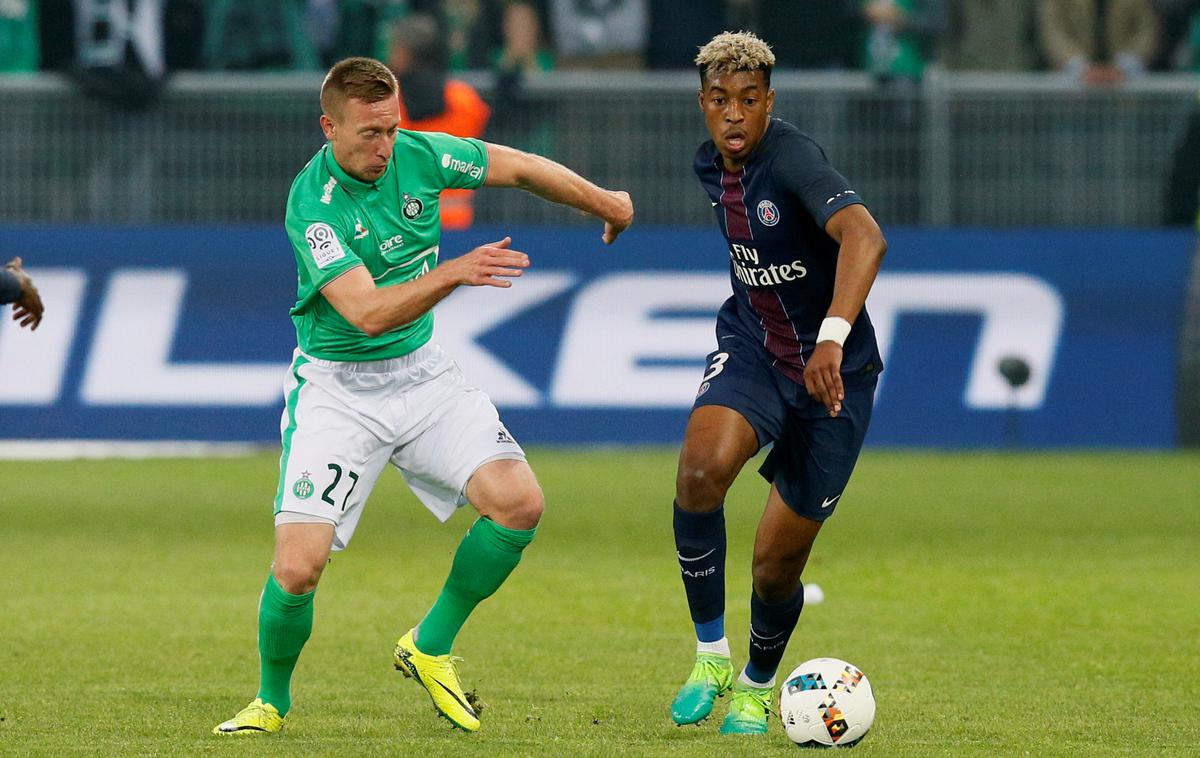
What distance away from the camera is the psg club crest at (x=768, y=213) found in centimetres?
658

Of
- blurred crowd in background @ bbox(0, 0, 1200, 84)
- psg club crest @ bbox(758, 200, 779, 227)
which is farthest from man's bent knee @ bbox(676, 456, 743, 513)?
blurred crowd in background @ bbox(0, 0, 1200, 84)

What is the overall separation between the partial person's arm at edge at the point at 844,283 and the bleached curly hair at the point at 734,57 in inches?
22.6

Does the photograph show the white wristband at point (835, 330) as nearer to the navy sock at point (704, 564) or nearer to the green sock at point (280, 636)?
the navy sock at point (704, 564)

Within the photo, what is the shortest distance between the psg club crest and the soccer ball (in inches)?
59.6

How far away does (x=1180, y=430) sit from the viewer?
51.1ft

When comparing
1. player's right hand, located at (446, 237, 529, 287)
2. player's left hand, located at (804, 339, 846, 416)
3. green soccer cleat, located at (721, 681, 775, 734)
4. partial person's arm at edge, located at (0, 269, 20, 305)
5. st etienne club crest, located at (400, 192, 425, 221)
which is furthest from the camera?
partial person's arm at edge, located at (0, 269, 20, 305)

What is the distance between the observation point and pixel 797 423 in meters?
6.68

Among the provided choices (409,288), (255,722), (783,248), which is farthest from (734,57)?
(255,722)

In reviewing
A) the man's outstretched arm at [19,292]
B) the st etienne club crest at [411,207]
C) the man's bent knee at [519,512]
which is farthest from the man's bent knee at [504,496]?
the man's outstretched arm at [19,292]

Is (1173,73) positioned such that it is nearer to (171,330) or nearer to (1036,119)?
(1036,119)

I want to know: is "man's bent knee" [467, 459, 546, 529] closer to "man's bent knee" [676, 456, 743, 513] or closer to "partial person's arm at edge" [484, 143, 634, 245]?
"man's bent knee" [676, 456, 743, 513]

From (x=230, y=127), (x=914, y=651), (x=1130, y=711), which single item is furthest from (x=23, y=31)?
(x=1130, y=711)

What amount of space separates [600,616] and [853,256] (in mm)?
3023

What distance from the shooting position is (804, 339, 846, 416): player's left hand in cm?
614
